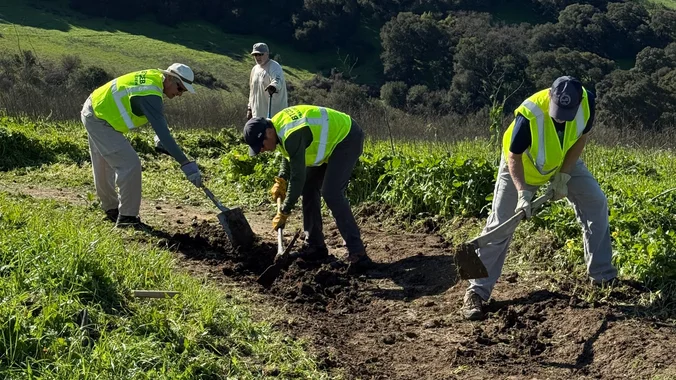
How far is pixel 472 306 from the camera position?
18.4ft

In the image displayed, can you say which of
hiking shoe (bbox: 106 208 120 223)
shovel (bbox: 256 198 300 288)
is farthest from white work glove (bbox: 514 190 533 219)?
hiking shoe (bbox: 106 208 120 223)

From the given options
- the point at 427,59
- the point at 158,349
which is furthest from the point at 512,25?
the point at 158,349

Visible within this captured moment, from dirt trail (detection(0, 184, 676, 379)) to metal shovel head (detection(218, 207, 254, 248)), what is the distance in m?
0.12

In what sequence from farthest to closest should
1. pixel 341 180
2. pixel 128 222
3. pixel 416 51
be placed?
1. pixel 416 51
2. pixel 128 222
3. pixel 341 180

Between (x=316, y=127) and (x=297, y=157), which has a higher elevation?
(x=316, y=127)

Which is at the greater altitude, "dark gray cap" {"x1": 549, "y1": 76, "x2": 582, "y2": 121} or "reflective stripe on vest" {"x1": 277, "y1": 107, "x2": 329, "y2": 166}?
"dark gray cap" {"x1": 549, "y1": 76, "x2": 582, "y2": 121}

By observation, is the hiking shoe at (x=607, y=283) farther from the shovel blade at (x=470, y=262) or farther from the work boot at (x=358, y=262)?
the work boot at (x=358, y=262)

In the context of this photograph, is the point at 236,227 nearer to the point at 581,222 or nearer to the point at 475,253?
the point at 475,253

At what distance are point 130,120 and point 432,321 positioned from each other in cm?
353

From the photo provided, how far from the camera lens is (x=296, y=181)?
6.15 metres

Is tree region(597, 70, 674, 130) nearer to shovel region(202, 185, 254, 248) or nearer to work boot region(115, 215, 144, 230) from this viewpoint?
shovel region(202, 185, 254, 248)

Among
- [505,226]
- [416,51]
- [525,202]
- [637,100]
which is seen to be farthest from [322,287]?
[416,51]

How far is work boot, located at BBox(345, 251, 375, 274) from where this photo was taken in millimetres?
6691

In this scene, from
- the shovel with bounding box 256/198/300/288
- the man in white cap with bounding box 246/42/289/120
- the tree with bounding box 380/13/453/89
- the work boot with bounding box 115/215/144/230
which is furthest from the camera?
the tree with bounding box 380/13/453/89
